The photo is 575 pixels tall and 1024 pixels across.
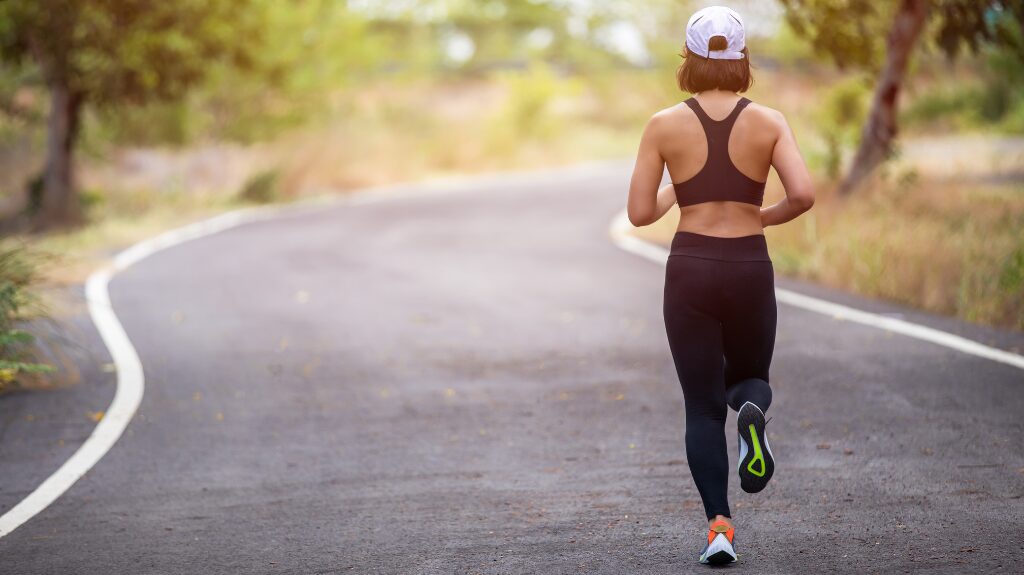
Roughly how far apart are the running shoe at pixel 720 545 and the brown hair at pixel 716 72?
1526 mm

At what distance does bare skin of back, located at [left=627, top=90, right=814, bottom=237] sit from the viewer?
15.2ft

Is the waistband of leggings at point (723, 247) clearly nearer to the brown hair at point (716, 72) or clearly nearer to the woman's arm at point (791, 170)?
the woman's arm at point (791, 170)

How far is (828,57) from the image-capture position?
1830 centimetres

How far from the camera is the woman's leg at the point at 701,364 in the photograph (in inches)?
185

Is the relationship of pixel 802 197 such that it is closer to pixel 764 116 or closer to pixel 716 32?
pixel 764 116

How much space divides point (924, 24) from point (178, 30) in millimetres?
11246

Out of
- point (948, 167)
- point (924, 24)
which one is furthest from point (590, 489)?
point (948, 167)

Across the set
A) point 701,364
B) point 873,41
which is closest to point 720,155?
point 701,364

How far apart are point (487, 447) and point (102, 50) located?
15.7 m

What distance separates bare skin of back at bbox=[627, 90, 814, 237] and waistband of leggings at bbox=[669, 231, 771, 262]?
0.02m

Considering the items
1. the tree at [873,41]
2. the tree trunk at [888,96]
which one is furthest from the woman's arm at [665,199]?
the tree trunk at [888,96]

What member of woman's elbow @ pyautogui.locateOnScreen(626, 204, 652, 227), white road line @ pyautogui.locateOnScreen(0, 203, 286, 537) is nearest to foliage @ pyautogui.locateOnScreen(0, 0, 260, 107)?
white road line @ pyautogui.locateOnScreen(0, 203, 286, 537)

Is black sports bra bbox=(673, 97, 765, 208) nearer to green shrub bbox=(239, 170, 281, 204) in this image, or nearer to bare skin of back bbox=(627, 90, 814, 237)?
bare skin of back bbox=(627, 90, 814, 237)

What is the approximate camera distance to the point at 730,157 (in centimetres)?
463
